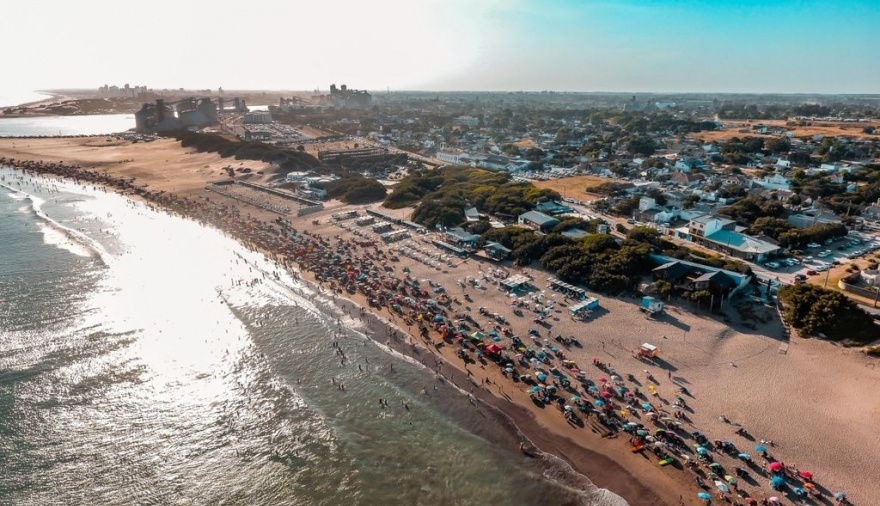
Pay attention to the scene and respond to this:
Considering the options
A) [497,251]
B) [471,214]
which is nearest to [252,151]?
[471,214]

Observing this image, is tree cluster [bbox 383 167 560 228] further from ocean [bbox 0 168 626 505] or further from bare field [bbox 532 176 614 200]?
ocean [bbox 0 168 626 505]

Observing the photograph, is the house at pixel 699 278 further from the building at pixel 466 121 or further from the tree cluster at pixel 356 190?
the building at pixel 466 121

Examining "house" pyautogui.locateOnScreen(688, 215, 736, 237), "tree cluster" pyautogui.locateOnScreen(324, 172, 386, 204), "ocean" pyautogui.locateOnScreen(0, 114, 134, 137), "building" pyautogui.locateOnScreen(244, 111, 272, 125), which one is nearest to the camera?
"house" pyautogui.locateOnScreen(688, 215, 736, 237)

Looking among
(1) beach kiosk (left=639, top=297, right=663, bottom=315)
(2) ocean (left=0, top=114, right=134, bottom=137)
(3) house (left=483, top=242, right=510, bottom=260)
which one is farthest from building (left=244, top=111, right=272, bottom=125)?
(1) beach kiosk (left=639, top=297, right=663, bottom=315)

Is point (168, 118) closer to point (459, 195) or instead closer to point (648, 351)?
point (459, 195)

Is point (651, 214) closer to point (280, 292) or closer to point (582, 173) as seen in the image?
point (582, 173)

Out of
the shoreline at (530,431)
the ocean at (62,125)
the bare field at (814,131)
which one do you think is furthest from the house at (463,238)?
the ocean at (62,125)
